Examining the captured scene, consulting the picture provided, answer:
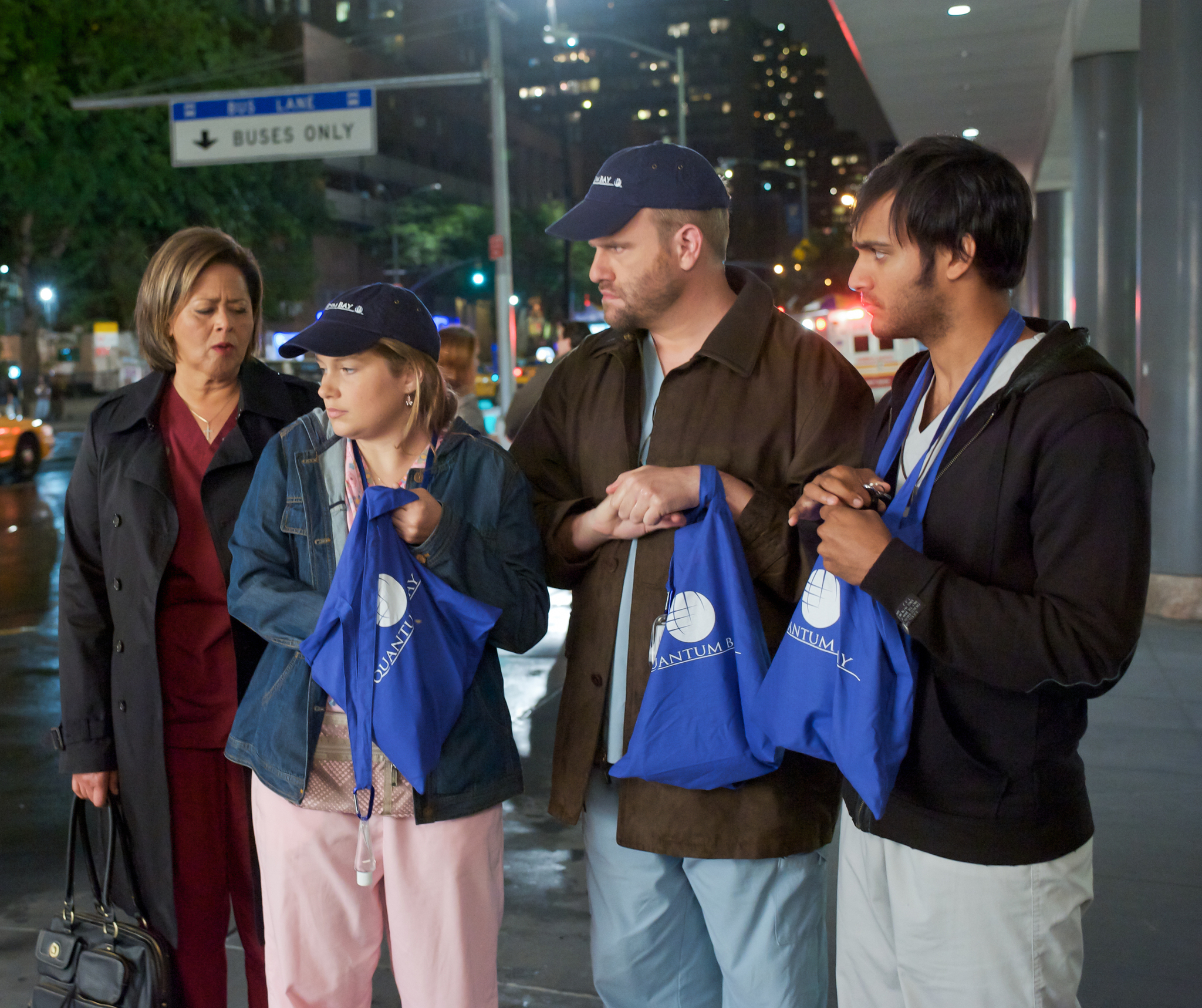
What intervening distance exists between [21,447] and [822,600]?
2196 cm

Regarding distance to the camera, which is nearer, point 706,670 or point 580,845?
point 706,670

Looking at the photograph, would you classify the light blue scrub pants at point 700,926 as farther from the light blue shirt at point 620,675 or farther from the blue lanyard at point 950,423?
the blue lanyard at point 950,423

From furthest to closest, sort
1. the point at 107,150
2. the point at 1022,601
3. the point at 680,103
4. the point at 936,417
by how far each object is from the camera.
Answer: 1. the point at 680,103
2. the point at 107,150
3. the point at 936,417
4. the point at 1022,601

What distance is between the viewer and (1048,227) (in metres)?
25.0

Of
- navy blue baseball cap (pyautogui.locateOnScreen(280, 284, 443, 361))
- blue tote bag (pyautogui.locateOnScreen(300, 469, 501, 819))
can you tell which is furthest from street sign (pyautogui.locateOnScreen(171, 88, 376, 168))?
blue tote bag (pyautogui.locateOnScreen(300, 469, 501, 819))

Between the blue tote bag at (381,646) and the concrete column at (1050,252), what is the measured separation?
22.4 meters

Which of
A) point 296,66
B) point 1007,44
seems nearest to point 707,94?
point 296,66

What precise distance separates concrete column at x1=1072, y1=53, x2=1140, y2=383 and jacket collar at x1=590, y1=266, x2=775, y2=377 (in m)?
10.2

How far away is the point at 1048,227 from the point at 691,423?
24841 millimetres

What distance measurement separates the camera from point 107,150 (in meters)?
25.9

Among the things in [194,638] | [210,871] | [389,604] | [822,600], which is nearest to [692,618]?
[822,600]

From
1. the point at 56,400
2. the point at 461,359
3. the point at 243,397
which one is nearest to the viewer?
the point at 243,397

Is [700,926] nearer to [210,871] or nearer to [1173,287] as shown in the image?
[210,871]

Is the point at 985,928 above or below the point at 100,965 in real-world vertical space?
above
